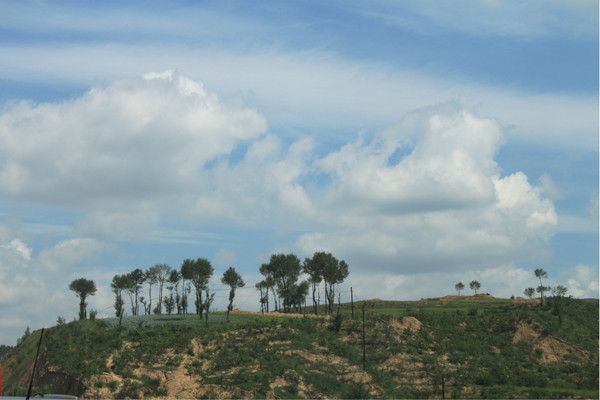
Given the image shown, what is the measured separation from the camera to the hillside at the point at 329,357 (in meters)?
64.1

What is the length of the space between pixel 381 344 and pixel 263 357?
45.8 ft

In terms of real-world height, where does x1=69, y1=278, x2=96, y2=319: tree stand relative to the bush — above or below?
above

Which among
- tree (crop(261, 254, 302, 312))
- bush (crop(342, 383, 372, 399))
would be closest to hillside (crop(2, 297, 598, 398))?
bush (crop(342, 383, 372, 399))

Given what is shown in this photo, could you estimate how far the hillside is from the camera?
6412cm

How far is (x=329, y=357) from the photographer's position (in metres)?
73.2

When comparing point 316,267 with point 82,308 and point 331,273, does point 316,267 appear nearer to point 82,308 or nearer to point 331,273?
point 331,273

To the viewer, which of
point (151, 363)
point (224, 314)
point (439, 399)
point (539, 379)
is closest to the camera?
point (439, 399)

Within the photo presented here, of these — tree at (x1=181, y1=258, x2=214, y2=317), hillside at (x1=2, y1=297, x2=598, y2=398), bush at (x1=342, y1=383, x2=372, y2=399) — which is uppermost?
tree at (x1=181, y1=258, x2=214, y2=317)

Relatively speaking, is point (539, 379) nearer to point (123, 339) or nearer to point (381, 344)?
point (381, 344)

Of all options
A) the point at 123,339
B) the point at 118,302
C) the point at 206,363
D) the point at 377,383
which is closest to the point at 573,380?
the point at 377,383

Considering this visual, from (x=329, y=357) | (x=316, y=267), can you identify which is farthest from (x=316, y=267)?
(x=329, y=357)

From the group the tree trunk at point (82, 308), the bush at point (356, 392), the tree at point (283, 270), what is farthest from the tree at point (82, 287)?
the bush at point (356, 392)

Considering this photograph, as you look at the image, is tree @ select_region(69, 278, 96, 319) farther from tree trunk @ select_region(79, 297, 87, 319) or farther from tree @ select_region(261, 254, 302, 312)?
tree @ select_region(261, 254, 302, 312)

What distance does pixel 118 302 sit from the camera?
110 m
